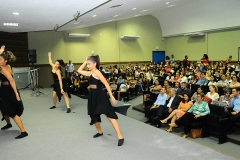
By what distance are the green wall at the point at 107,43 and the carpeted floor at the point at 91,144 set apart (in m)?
9.20

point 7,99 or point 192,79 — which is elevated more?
point 7,99

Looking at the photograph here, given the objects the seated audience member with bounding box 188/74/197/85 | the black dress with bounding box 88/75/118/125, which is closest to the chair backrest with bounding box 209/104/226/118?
the black dress with bounding box 88/75/118/125

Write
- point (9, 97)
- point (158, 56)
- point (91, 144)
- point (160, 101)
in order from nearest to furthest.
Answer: point (91, 144) → point (9, 97) → point (160, 101) → point (158, 56)

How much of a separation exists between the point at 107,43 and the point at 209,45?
6872 mm

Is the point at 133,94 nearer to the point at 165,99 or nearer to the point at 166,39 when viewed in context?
the point at 165,99

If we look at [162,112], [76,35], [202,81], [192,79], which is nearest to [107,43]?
[76,35]

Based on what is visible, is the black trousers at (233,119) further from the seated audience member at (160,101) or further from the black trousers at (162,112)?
the seated audience member at (160,101)

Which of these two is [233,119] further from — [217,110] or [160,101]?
[160,101]

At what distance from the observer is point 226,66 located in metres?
11.5

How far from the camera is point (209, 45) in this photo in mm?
15367

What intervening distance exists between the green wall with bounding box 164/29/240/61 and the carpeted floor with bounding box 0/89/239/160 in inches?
468

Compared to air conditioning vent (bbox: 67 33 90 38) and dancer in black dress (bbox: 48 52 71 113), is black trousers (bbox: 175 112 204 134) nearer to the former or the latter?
dancer in black dress (bbox: 48 52 71 113)

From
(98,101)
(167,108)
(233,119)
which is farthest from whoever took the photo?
(167,108)

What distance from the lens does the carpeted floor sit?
117 inches
